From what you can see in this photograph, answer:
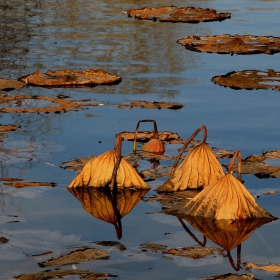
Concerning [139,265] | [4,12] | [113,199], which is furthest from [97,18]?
[139,265]

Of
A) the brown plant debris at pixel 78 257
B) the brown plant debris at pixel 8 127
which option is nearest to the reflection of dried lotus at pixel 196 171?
Result: the brown plant debris at pixel 78 257

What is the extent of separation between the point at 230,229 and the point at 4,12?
9951 mm

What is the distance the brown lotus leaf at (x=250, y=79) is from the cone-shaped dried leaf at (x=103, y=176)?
3.42m

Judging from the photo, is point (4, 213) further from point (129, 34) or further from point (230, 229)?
point (129, 34)

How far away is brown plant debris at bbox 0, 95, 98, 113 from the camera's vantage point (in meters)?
7.15

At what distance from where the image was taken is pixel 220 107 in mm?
7352

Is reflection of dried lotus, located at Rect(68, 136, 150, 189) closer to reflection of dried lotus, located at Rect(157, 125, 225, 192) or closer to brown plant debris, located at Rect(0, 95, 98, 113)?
reflection of dried lotus, located at Rect(157, 125, 225, 192)

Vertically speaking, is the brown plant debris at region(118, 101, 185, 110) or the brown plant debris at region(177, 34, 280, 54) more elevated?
the brown plant debris at region(177, 34, 280, 54)

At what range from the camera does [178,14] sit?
1357 centimetres

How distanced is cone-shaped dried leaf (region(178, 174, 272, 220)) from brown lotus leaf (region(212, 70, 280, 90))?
149 inches

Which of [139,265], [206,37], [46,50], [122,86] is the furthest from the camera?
[206,37]

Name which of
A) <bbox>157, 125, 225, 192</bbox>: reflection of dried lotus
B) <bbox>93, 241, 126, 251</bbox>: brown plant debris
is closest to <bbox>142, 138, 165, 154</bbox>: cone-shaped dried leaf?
<bbox>157, 125, 225, 192</bbox>: reflection of dried lotus

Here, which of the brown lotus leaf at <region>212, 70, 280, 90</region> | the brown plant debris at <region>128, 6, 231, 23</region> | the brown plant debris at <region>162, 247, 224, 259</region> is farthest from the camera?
the brown plant debris at <region>128, 6, 231, 23</region>

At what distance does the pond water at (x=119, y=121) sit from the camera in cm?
409
